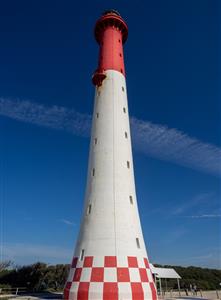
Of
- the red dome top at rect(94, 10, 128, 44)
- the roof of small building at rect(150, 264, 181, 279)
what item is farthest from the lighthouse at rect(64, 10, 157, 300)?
the roof of small building at rect(150, 264, 181, 279)

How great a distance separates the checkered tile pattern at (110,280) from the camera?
12969mm

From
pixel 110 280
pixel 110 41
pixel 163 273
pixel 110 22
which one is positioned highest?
pixel 110 22

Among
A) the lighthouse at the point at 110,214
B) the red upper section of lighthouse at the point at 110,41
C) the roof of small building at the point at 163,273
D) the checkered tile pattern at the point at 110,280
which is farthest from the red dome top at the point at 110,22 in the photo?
the roof of small building at the point at 163,273

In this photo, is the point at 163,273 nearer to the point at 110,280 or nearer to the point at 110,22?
the point at 110,280

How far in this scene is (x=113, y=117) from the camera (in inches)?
719

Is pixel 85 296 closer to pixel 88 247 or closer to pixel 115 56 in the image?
pixel 88 247

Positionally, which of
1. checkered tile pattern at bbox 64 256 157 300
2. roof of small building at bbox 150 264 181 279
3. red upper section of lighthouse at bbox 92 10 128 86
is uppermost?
red upper section of lighthouse at bbox 92 10 128 86

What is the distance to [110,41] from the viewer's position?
21.3m

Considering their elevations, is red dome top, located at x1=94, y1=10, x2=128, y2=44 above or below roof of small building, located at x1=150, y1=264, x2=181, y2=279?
above

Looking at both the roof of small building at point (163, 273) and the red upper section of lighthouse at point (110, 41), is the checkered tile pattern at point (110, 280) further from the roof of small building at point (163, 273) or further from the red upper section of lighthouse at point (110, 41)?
the red upper section of lighthouse at point (110, 41)

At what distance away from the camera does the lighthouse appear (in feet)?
43.8

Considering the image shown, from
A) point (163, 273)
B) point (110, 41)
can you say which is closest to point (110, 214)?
point (163, 273)

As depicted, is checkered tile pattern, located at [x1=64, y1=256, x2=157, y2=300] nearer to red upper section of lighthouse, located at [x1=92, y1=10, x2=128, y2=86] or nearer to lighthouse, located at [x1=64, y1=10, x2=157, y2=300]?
lighthouse, located at [x1=64, y1=10, x2=157, y2=300]

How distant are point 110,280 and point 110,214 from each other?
11.1ft
